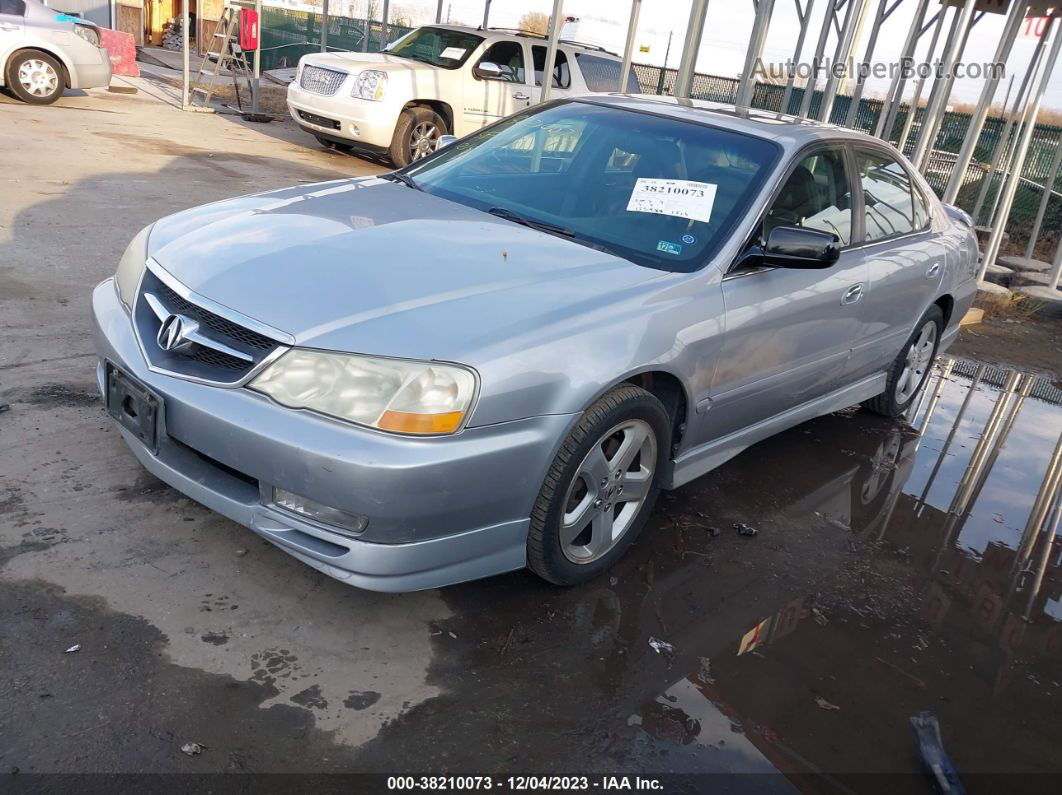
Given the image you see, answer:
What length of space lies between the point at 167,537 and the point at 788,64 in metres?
11.6

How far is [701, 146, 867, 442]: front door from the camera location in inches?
142

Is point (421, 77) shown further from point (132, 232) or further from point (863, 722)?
point (863, 722)

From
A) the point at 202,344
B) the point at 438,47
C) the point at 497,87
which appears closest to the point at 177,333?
the point at 202,344

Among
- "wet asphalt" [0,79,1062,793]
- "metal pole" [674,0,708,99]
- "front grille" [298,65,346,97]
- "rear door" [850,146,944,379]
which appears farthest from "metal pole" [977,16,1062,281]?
"front grille" [298,65,346,97]

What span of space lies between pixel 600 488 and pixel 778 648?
83cm

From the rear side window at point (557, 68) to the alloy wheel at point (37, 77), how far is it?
6553 millimetres

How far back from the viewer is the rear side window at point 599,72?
41.5ft

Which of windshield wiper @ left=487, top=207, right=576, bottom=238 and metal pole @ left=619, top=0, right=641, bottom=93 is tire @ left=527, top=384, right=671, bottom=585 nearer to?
windshield wiper @ left=487, top=207, right=576, bottom=238

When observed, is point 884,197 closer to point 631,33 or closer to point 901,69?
point 631,33

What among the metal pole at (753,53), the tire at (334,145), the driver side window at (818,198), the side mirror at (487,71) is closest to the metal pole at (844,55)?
the metal pole at (753,53)

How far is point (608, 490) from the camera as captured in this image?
3264 millimetres

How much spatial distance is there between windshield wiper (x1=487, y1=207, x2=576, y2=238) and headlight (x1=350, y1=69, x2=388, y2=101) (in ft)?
26.7

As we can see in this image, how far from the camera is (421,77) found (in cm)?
1156

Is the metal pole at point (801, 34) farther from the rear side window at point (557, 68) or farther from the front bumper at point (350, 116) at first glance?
the front bumper at point (350, 116)
